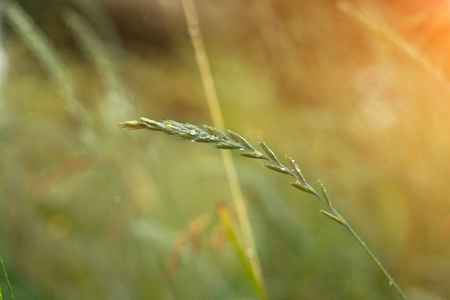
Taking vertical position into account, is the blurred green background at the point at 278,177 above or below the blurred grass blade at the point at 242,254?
above

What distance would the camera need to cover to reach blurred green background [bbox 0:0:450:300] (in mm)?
1071

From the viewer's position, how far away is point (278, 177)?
1.55 metres

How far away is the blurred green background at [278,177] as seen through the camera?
1071 mm

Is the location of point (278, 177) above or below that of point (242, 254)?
above

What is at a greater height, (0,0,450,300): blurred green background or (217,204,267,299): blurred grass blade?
(0,0,450,300): blurred green background

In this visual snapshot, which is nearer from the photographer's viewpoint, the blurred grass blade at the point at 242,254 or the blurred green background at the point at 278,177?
the blurred grass blade at the point at 242,254

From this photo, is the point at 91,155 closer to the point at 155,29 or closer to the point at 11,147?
the point at 11,147

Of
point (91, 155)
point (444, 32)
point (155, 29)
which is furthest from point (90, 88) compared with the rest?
point (155, 29)

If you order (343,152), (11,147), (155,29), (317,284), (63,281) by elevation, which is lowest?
(63,281)

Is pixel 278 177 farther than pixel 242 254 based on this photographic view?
Yes

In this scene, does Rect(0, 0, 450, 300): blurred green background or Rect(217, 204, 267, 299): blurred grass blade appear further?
Rect(0, 0, 450, 300): blurred green background

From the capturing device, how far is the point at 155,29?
4.75 metres

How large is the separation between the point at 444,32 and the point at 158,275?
68cm

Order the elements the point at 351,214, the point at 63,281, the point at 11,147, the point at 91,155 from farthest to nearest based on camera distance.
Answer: the point at 11,147
the point at 63,281
the point at 351,214
the point at 91,155
